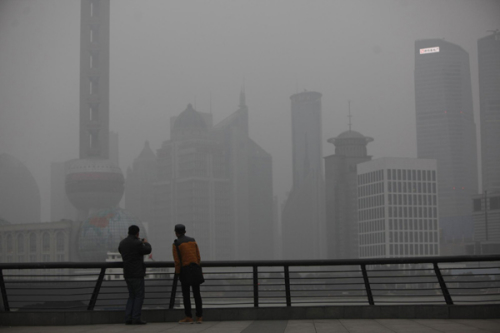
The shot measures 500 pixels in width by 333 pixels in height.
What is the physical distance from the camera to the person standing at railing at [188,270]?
1385 centimetres

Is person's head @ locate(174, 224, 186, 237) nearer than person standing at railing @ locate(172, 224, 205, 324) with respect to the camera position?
No

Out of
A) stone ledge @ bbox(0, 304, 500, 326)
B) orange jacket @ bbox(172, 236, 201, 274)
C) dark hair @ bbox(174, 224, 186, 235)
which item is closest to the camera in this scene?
orange jacket @ bbox(172, 236, 201, 274)

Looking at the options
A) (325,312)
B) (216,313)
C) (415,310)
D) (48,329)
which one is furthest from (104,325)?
(415,310)

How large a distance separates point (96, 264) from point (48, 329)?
1.72m

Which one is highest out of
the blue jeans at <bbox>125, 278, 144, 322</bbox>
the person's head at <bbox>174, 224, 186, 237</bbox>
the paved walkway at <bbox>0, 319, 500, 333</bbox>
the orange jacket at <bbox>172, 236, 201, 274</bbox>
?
Result: the person's head at <bbox>174, 224, 186, 237</bbox>

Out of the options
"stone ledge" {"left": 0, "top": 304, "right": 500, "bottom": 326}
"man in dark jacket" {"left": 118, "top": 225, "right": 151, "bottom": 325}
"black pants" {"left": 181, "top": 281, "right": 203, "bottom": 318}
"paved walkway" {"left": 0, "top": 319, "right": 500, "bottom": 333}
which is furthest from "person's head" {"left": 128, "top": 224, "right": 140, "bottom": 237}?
"paved walkway" {"left": 0, "top": 319, "right": 500, "bottom": 333}

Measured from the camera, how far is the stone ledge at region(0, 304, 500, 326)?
1430cm

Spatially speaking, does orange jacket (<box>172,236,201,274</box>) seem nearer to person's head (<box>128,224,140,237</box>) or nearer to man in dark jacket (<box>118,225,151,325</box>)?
man in dark jacket (<box>118,225,151,325</box>)

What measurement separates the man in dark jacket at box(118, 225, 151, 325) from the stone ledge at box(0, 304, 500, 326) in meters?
0.67

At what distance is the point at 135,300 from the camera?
1421 centimetres

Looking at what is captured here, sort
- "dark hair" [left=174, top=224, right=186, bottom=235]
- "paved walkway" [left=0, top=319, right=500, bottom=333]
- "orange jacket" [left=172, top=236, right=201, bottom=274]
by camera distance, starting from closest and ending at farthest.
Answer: "paved walkway" [left=0, top=319, right=500, bottom=333]
"orange jacket" [left=172, top=236, right=201, bottom=274]
"dark hair" [left=174, top=224, right=186, bottom=235]

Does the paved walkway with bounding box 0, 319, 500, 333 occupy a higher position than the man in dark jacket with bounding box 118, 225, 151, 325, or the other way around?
the man in dark jacket with bounding box 118, 225, 151, 325

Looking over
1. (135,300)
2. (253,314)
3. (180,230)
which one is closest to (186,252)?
(180,230)

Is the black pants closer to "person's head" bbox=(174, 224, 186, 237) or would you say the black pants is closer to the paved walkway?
the paved walkway
